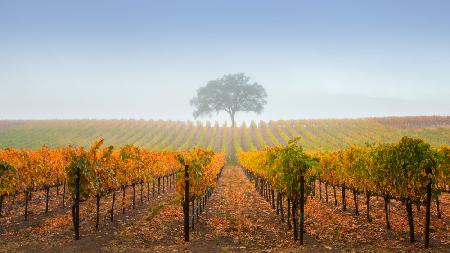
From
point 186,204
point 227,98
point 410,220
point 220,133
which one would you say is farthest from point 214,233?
point 227,98

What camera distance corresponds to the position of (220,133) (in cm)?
9362

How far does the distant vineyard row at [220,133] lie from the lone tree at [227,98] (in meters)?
18.3

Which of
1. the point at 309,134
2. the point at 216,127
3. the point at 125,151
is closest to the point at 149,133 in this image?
the point at 216,127

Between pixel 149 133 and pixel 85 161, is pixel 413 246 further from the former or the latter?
pixel 149 133

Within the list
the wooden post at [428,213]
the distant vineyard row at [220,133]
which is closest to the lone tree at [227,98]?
the distant vineyard row at [220,133]

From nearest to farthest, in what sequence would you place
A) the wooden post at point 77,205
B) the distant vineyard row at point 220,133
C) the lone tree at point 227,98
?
the wooden post at point 77,205, the distant vineyard row at point 220,133, the lone tree at point 227,98

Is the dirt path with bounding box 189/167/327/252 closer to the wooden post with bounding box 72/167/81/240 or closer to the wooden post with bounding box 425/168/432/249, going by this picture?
the wooden post with bounding box 425/168/432/249

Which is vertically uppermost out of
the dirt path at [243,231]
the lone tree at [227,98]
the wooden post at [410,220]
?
the lone tree at [227,98]

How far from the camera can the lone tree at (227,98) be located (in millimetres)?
123125

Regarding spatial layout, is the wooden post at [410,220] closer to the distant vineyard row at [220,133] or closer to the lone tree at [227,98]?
the distant vineyard row at [220,133]

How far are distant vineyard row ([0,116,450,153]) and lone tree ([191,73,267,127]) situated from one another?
18.3m

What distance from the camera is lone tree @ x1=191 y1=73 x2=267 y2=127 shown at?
404ft

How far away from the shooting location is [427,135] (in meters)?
71.1

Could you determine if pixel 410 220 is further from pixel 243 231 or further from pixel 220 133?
pixel 220 133
